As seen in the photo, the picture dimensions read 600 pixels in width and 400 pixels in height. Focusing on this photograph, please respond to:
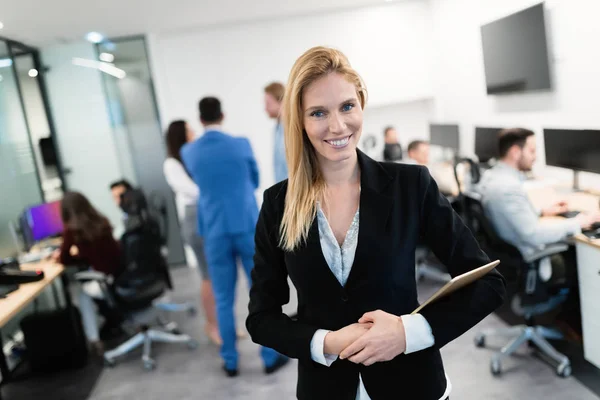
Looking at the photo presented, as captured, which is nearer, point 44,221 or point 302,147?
point 302,147

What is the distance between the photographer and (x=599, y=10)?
3.12 m

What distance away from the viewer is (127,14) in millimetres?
4289

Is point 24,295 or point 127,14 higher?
point 127,14

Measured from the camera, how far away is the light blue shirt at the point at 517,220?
2.60 meters

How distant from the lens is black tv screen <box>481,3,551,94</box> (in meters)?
3.72

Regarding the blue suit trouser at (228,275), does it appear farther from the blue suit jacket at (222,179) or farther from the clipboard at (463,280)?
the clipboard at (463,280)

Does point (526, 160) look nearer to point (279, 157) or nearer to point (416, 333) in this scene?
point (279, 157)

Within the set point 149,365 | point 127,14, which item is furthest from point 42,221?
point 127,14

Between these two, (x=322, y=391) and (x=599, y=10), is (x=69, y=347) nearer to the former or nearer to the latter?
(x=322, y=391)

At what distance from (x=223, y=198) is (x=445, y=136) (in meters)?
3.22

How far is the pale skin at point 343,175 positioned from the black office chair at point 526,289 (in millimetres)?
1770

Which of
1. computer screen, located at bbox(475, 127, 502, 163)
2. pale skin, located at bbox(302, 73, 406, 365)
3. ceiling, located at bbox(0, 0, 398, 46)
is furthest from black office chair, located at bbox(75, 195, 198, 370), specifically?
computer screen, located at bbox(475, 127, 502, 163)

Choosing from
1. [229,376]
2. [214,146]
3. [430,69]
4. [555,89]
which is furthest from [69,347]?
[430,69]

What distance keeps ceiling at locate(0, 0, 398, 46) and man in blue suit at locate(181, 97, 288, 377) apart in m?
1.69
